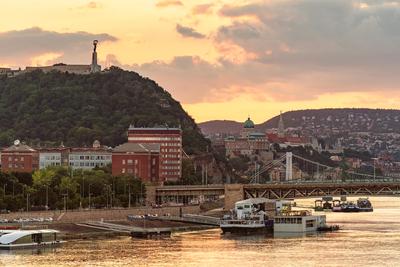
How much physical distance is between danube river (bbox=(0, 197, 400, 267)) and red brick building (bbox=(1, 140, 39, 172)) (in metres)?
65.2

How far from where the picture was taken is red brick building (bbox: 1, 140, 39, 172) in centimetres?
18800

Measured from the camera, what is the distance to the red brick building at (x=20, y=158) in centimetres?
18800

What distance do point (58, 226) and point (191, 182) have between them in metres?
78.0

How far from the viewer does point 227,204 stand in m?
160

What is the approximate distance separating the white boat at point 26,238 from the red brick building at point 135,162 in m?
75.8

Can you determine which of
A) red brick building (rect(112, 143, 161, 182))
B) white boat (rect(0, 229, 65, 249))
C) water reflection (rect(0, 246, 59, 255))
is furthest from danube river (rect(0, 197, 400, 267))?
red brick building (rect(112, 143, 161, 182))

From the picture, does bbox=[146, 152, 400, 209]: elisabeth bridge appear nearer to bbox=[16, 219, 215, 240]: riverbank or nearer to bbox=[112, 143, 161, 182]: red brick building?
bbox=[112, 143, 161, 182]: red brick building

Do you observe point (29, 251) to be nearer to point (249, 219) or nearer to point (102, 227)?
point (102, 227)

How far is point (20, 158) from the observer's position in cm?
19125

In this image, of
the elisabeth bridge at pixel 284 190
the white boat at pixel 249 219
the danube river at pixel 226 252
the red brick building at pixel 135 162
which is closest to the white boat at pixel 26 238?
the danube river at pixel 226 252

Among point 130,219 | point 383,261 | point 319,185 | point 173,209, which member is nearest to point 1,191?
point 130,219

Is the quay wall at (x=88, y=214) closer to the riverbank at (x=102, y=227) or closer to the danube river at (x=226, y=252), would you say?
the riverbank at (x=102, y=227)

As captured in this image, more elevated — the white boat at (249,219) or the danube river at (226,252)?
the white boat at (249,219)

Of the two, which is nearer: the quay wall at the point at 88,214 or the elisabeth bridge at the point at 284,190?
the quay wall at the point at 88,214
